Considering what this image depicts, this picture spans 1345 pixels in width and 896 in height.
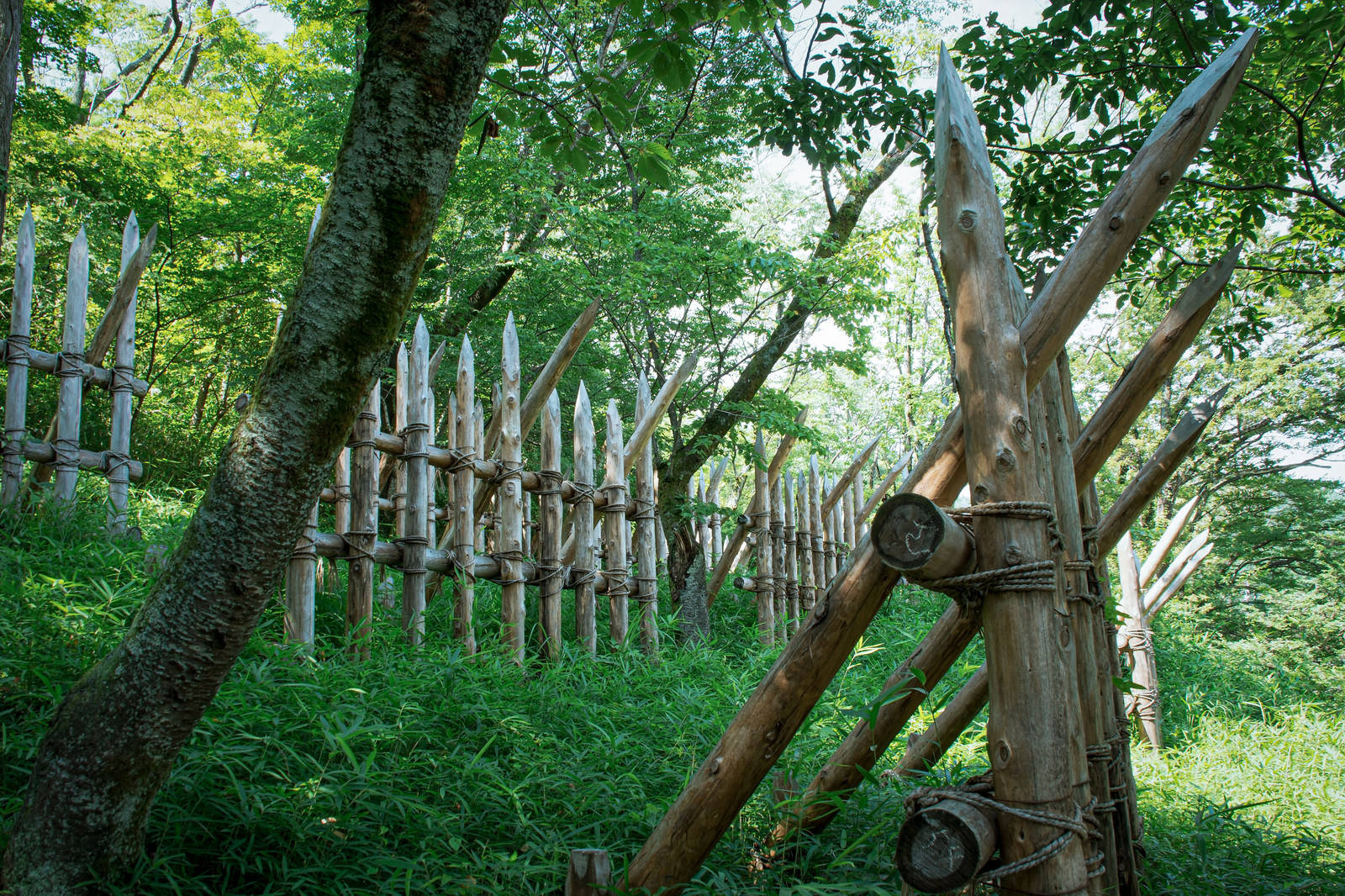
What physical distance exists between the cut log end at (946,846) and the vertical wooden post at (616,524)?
3.92 metres

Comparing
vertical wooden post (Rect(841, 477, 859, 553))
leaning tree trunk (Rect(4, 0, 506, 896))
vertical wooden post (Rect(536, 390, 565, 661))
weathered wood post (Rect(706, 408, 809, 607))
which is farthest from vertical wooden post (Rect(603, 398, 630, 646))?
vertical wooden post (Rect(841, 477, 859, 553))

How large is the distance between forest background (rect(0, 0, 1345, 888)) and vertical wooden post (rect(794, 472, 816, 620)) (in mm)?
996

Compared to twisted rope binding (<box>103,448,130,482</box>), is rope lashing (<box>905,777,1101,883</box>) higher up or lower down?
lower down

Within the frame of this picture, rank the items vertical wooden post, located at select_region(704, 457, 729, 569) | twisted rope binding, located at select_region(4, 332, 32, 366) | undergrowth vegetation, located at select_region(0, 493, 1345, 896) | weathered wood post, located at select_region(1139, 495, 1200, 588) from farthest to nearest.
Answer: vertical wooden post, located at select_region(704, 457, 729, 569), weathered wood post, located at select_region(1139, 495, 1200, 588), twisted rope binding, located at select_region(4, 332, 32, 366), undergrowth vegetation, located at select_region(0, 493, 1345, 896)

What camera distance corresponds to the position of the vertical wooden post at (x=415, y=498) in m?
4.48

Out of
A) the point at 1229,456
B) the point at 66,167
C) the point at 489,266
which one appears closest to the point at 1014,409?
the point at 489,266

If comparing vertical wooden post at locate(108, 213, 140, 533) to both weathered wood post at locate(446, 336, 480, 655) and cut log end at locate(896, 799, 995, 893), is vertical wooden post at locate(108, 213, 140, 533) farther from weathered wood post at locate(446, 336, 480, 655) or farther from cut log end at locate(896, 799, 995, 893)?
cut log end at locate(896, 799, 995, 893)

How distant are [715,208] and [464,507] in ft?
19.8

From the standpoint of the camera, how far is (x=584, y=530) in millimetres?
5645

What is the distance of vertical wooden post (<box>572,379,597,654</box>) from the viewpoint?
5.43 metres

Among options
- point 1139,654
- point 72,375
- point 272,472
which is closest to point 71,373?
point 72,375

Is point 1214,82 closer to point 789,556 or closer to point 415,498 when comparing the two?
point 415,498

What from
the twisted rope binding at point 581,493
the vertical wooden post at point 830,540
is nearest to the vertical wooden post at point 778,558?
the vertical wooden post at point 830,540

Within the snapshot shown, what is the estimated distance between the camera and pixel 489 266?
30.9ft
